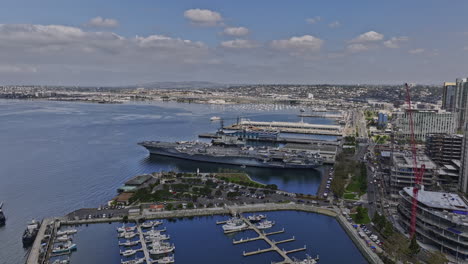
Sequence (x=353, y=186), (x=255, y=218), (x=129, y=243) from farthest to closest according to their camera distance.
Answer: (x=353, y=186)
(x=255, y=218)
(x=129, y=243)

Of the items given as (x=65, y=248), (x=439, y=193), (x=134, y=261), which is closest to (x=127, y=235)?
(x=134, y=261)

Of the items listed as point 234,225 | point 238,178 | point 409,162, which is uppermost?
point 409,162

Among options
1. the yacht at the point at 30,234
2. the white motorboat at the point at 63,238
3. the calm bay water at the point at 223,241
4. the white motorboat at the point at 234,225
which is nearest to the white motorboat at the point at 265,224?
the calm bay water at the point at 223,241

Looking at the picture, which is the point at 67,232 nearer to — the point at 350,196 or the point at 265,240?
the point at 265,240

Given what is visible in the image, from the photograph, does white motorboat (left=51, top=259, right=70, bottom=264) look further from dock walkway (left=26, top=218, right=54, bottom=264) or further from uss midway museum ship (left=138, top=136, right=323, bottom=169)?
uss midway museum ship (left=138, top=136, right=323, bottom=169)

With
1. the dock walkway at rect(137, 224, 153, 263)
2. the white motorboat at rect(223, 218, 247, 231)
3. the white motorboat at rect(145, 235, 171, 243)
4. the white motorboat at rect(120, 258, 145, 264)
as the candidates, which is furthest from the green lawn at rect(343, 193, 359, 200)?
the white motorboat at rect(120, 258, 145, 264)

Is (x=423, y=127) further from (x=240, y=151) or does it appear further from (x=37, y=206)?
(x=37, y=206)

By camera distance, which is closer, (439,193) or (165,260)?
(165,260)
